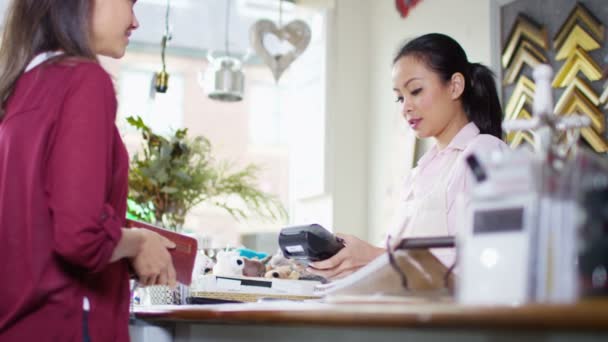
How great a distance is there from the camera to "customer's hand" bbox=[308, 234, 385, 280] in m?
1.87


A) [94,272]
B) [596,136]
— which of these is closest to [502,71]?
[596,136]

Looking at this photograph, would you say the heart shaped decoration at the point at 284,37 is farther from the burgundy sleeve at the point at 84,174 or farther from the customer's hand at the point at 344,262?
the burgundy sleeve at the point at 84,174

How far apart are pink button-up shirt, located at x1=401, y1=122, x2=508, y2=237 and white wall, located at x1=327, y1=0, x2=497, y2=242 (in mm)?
1805

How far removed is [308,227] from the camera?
1761 mm

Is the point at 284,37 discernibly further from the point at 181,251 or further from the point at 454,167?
the point at 181,251

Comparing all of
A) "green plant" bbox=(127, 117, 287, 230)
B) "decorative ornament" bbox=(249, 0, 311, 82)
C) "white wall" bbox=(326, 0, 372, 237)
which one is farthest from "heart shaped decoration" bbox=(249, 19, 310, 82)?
"green plant" bbox=(127, 117, 287, 230)

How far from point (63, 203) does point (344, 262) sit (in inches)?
34.1

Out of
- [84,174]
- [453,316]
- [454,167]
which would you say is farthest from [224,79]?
[453,316]

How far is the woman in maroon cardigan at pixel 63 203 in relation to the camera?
1.17 metres

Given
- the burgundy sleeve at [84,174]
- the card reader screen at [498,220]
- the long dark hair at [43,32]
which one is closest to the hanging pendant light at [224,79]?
→ the long dark hair at [43,32]

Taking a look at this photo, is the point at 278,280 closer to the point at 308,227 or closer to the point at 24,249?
the point at 308,227

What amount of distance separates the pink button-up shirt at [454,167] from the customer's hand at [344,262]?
0.25 m

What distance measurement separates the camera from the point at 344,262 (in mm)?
1875

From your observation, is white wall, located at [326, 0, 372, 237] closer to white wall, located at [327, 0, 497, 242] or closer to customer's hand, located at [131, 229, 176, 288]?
white wall, located at [327, 0, 497, 242]
